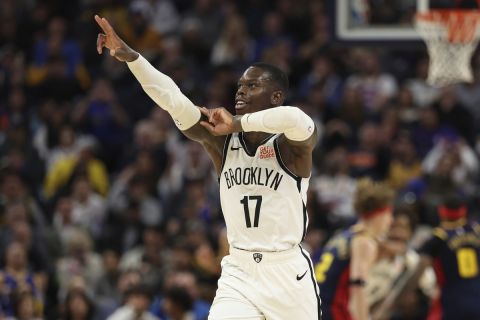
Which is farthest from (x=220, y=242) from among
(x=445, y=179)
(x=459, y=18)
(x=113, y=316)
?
(x=459, y=18)

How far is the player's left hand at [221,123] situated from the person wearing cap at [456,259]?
11.3ft

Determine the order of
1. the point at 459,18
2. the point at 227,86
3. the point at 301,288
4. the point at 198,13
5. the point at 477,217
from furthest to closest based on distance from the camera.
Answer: the point at 198,13
the point at 227,86
the point at 477,217
the point at 459,18
the point at 301,288

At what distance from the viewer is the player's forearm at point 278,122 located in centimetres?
649

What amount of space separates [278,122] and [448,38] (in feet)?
15.4

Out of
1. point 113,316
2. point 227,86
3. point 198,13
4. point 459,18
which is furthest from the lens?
point 198,13

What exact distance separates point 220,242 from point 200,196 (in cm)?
126

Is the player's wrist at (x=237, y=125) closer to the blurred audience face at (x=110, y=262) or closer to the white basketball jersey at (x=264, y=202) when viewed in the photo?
the white basketball jersey at (x=264, y=202)

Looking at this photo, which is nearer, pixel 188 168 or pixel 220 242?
pixel 220 242

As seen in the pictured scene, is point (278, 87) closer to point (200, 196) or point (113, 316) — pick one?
point (113, 316)

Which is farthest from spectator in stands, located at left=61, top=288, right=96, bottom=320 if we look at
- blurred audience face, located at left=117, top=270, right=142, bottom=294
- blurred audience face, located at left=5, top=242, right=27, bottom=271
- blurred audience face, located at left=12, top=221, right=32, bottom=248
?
blurred audience face, located at left=12, top=221, right=32, bottom=248

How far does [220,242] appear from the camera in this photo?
13.2 meters

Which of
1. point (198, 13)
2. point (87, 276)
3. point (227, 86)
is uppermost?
point (198, 13)

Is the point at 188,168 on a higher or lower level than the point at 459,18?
lower

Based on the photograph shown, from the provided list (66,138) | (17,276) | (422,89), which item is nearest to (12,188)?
(66,138)
